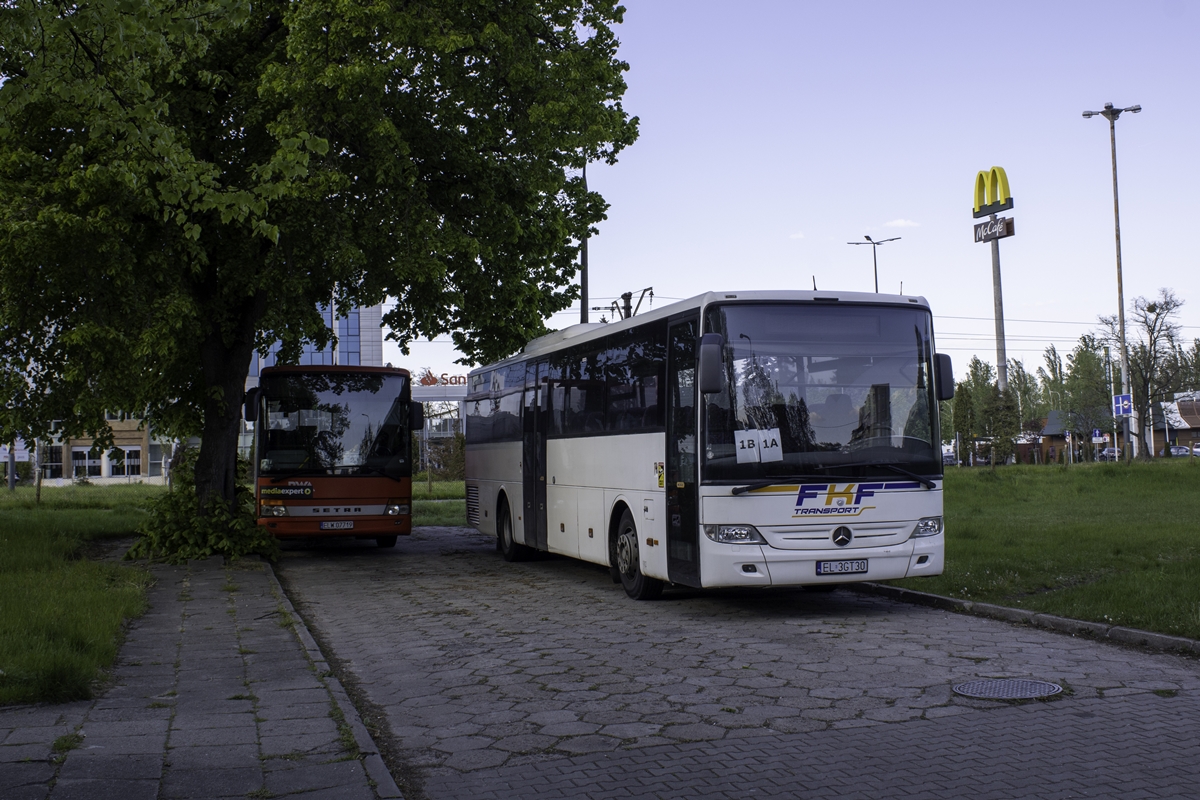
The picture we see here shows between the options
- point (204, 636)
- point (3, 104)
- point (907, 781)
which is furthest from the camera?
point (204, 636)

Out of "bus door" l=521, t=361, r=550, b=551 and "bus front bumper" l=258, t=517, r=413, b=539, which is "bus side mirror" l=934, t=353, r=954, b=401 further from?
"bus front bumper" l=258, t=517, r=413, b=539

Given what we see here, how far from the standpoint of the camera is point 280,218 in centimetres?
1586

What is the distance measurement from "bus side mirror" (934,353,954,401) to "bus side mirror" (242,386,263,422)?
11.2m

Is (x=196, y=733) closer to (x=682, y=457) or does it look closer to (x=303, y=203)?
(x=682, y=457)

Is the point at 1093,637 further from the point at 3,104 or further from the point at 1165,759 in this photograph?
the point at 3,104

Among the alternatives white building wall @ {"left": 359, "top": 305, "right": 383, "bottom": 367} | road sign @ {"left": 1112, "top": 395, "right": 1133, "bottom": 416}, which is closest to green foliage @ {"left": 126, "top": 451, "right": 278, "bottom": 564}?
road sign @ {"left": 1112, "top": 395, "right": 1133, "bottom": 416}

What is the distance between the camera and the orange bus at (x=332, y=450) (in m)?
18.4

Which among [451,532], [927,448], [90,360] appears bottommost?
[451,532]

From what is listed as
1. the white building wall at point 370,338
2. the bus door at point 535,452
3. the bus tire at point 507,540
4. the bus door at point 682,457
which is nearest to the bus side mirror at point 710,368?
the bus door at point 682,457

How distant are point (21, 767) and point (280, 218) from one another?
1136 cm

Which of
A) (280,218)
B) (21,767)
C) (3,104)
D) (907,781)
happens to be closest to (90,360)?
(280,218)

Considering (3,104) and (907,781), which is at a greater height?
(3,104)

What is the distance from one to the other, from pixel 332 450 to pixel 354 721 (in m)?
12.5

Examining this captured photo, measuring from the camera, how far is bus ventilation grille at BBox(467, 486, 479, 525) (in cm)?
2031
